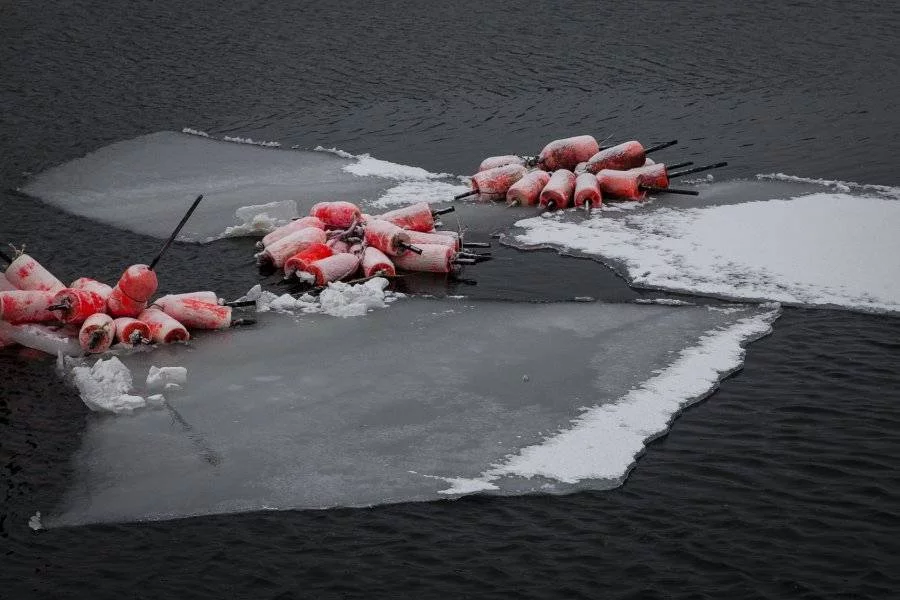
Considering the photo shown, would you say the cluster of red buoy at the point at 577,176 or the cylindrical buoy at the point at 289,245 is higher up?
the cluster of red buoy at the point at 577,176

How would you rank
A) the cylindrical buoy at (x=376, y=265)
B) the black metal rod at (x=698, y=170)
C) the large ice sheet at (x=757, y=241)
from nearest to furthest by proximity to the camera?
1. the large ice sheet at (x=757, y=241)
2. the cylindrical buoy at (x=376, y=265)
3. the black metal rod at (x=698, y=170)

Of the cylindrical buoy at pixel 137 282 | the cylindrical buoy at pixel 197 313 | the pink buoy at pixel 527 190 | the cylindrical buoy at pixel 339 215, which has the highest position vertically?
the pink buoy at pixel 527 190

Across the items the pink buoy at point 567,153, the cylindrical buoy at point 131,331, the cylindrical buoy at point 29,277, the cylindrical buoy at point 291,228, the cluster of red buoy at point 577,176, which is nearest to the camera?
the cylindrical buoy at point 131,331

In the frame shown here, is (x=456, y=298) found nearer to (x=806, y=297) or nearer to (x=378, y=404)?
(x=378, y=404)

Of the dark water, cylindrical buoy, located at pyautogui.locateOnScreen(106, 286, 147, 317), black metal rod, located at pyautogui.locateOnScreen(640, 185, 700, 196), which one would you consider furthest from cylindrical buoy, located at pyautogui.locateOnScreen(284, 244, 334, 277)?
black metal rod, located at pyautogui.locateOnScreen(640, 185, 700, 196)

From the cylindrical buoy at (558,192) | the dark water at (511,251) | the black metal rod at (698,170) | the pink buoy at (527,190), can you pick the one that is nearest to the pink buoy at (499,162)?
the pink buoy at (527,190)

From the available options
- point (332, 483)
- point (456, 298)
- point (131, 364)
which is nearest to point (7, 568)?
point (332, 483)

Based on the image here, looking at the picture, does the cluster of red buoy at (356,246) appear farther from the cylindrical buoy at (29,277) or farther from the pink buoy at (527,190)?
the cylindrical buoy at (29,277)
